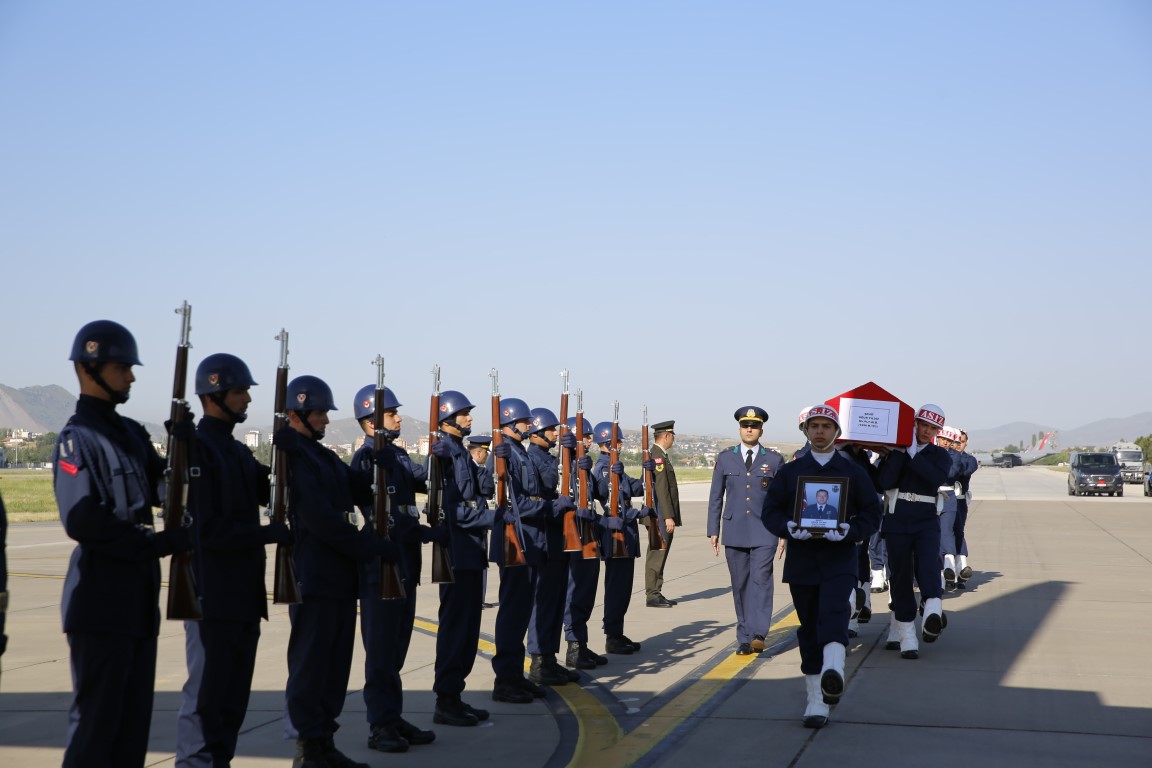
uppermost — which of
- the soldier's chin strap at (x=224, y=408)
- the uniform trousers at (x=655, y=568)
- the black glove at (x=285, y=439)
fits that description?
the soldier's chin strap at (x=224, y=408)

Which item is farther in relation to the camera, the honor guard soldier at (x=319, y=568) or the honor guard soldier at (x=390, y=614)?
the honor guard soldier at (x=390, y=614)

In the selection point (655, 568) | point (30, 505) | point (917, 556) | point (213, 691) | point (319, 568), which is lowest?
point (30, 505)

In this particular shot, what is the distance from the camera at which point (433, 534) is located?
24.0 feet

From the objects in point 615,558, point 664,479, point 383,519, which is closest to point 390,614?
point 383,519

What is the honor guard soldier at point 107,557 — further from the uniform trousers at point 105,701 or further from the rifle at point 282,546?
the rifle at point 282,546

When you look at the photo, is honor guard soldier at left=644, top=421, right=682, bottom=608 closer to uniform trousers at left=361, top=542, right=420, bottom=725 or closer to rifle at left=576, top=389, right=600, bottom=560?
rifle at left=576, top=389, right=600, bottom=560

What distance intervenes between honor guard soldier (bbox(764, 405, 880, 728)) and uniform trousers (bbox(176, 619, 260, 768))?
358cm

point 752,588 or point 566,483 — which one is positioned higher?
point 566,483

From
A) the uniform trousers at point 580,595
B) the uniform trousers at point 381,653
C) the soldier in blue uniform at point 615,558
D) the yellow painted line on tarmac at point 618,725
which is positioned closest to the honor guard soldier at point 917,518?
the yellow painted line on tarmac at point 618,725

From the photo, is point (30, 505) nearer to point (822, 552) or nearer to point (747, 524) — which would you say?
point (747, 524)

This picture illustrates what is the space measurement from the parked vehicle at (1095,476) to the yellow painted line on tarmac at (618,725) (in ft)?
144

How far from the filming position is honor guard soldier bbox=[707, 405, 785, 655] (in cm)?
1051

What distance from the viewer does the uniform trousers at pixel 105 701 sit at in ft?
15.8

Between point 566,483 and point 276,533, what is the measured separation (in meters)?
4.10
